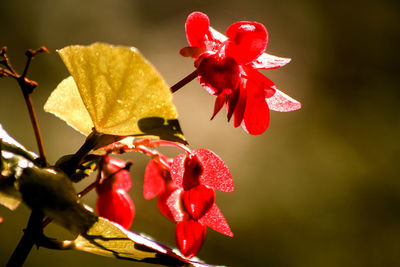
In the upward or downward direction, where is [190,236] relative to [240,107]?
downward

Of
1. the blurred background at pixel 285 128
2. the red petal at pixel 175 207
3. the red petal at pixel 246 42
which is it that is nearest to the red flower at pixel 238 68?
the red petal at pixel 246 42

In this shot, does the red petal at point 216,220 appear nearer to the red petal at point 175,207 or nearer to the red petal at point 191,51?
the red petal at point 175,207

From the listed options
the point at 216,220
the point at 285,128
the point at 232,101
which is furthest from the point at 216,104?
the point at 285,128

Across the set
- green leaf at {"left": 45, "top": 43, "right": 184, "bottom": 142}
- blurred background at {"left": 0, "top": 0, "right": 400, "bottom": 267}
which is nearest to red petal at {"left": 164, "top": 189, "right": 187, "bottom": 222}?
green leaf at {"left": 45, "top": 43, "right": 184, "bottom": 142}

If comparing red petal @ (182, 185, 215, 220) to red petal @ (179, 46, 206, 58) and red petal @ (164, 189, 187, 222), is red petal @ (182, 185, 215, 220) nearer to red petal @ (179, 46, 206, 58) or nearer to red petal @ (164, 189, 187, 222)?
red petal @ (164, 189, 187, 222)

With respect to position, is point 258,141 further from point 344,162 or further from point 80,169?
point 80,169

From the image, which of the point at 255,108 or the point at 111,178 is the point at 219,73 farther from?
the point at 111,178
